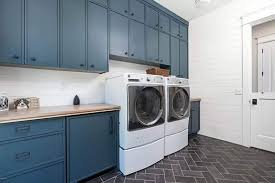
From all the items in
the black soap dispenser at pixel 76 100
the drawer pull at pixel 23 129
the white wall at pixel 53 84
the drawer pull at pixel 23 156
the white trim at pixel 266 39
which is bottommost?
the drawer pull at pixel 23 156

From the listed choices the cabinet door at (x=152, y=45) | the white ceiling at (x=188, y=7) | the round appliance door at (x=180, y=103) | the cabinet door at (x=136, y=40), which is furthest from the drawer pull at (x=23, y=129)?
the white ceiling at (x=188, y=7)

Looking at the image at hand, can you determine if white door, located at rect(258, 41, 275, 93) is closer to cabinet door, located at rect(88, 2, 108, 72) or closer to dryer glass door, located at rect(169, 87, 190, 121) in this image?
dryer glass door, located at rect(169, 87, 190, 121)

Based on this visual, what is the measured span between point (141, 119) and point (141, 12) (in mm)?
1867

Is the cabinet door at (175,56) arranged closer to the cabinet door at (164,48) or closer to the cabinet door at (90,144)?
the cabinet door at (164,48)

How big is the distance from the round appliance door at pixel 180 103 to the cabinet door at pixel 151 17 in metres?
1.33

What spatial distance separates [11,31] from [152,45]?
2.09 meters

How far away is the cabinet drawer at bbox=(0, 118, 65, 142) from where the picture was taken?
1246mm

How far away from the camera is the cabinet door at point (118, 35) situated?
7.62ft

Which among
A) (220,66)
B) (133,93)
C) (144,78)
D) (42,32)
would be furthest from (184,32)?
(42,32)

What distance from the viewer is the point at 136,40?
2.65m

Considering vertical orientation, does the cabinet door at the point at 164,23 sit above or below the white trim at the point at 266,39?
above

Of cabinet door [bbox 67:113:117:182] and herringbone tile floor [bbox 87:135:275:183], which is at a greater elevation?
cabinet door [bbox 67:113:117:182]

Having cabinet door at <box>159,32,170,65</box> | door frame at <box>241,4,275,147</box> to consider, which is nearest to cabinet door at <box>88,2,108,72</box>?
cabinet door at <box>159,32,170,65</box>

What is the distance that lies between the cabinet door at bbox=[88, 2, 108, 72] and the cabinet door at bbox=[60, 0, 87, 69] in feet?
0.28
